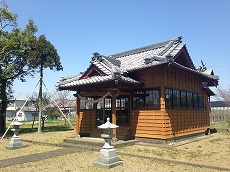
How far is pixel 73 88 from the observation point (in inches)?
574

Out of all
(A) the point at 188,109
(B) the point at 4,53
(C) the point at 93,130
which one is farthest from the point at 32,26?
(A) the point at 188,109

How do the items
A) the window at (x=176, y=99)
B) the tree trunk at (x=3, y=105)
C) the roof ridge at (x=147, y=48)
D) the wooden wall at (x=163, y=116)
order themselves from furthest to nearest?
the tree trunk at (x=3, y=105) < the roof ridge at (x=147, y=48) < the window at (x=176, y=99) < the wooden wall at (x=163, y=116)

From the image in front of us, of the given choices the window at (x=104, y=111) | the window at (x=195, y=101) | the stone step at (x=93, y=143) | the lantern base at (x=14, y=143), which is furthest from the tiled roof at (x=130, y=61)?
the lantern base at (x=14, y=143)

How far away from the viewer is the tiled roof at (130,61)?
39.5 ft

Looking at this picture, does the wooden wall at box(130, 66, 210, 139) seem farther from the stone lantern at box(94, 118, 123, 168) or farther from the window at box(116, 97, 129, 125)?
the stone lantern at box(94, 118, 123, 168)

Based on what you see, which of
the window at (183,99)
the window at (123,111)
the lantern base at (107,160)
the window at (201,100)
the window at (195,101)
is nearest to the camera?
the lantern base at (107,160)

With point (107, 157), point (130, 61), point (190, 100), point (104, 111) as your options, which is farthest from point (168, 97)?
point (107, 157)

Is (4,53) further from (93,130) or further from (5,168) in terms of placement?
(5,168)

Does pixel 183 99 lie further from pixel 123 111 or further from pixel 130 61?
pixel 130 61

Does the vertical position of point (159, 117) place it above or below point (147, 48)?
below

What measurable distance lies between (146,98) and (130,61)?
3.62 meters

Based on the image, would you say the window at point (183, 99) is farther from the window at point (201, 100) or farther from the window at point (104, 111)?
the window at point (104, 111)

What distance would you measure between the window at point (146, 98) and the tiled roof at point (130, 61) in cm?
93

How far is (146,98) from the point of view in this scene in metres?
13.2
